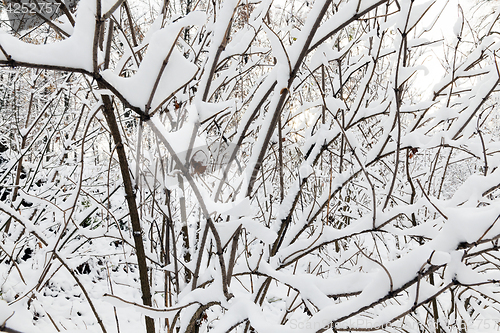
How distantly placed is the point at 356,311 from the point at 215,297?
344mm

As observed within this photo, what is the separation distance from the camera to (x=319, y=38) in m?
0.75

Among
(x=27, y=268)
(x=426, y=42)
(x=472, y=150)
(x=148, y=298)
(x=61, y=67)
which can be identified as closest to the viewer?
(x=61, y=67)

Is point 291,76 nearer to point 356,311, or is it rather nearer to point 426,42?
A: point 356,311

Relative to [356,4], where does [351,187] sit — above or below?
above

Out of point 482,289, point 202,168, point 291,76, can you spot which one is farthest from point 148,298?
point 482,289

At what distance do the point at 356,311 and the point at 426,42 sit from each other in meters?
1.12

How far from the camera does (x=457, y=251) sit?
19.8 inches

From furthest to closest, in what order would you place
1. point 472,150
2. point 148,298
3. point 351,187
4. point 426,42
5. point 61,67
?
point 351,187 → point 426,42 → point 472,150 → point 148,298 → point 61,67

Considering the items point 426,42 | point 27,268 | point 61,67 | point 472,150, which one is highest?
point 426,42

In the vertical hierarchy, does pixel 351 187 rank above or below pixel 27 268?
above

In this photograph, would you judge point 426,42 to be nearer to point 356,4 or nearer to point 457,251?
point 356,4

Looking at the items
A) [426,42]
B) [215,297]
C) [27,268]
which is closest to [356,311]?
[215,297]

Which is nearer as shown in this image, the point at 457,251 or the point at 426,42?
the point at 457,251


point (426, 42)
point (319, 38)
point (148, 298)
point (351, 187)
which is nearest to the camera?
point (319, 38)
